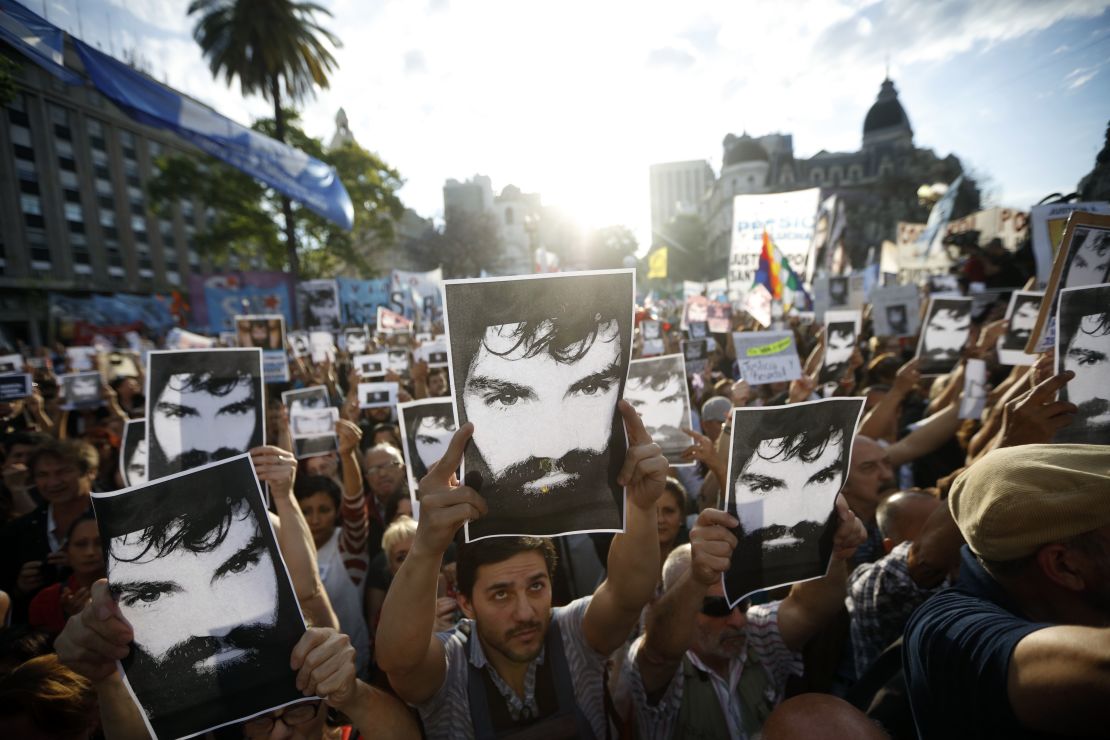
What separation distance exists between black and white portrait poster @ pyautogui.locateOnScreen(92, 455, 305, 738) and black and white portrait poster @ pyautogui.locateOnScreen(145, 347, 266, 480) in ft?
4.35

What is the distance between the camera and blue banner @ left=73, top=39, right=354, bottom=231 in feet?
23.5

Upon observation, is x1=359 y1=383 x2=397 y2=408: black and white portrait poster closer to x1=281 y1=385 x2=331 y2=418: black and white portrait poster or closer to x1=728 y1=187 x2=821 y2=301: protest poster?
x1=281 y1=385 x2=331 y2=418: black and white portrait poster

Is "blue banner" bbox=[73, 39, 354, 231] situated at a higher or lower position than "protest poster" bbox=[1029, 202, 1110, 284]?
higher

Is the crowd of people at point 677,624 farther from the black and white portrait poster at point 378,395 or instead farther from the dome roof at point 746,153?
the dome roof at point 746,153

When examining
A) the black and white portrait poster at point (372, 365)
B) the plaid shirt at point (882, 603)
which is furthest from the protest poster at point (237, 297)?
the plaid shirt at point (882, 603)

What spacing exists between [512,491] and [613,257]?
5873cm

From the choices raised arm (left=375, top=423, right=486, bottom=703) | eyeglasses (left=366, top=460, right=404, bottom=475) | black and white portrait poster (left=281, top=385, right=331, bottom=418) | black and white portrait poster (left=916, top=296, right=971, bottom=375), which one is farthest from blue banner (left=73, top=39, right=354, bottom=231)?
black and white portrait poster (left=916, top=296, right=971, bottom=375)

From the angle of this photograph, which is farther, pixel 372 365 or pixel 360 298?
pixel 360 298

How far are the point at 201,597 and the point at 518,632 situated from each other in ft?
3.00

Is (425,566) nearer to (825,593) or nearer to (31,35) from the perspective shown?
(825,593)

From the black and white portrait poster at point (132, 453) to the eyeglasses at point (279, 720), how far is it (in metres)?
2.41

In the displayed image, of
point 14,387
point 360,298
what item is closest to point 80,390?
point 14,387

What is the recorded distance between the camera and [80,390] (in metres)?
6.76

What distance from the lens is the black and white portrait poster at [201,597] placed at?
139 centimetres
